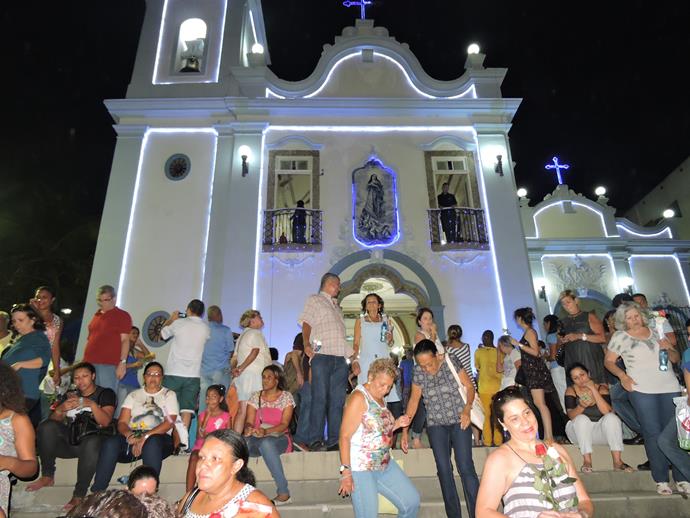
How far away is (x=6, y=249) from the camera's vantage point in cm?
1769

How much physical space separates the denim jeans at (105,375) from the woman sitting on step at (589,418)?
5.51 meters

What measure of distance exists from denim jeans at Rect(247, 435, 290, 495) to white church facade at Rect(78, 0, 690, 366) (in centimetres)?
517

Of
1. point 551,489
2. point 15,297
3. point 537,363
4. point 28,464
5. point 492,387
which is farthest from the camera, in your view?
point 15,297

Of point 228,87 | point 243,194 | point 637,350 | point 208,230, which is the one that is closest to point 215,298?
point 208,230

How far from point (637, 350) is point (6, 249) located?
20.2 meters

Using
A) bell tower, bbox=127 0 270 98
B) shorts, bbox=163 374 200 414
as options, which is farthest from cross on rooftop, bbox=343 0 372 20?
shorts, bbox=163 374 200 414

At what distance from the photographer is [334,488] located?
4.83 metres

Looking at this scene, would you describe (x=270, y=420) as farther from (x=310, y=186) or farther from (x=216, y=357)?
(x=310, y=186)

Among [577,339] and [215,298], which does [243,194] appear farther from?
[577,339]

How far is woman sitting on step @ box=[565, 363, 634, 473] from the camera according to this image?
201 inches

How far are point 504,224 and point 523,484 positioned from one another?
9.20m

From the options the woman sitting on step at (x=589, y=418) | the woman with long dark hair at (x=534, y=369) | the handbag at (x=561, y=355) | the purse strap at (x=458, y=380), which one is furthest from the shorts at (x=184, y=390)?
the handbag at (x=561, y=355)

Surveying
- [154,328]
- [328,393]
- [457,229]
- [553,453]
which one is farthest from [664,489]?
[154,328]

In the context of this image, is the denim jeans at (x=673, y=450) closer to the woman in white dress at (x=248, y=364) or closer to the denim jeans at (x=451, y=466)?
the denim jeans at (x=451, y=466)
